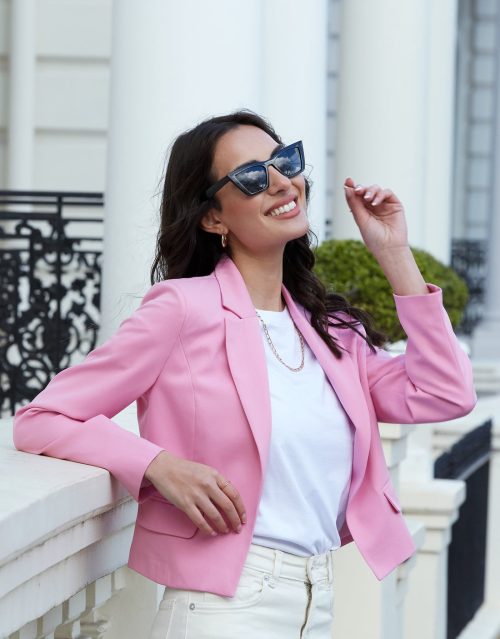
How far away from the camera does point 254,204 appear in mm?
2910

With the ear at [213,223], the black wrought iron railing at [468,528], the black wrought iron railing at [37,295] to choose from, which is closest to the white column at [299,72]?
the black wrought iron railing at [37,295]

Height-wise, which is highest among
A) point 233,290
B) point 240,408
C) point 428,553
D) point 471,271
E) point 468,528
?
point 471,271

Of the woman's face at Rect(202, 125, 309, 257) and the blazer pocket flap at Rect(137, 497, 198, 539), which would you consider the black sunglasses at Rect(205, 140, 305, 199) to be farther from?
the blazer pocket flap at Rect(137, 497, 198, 539)

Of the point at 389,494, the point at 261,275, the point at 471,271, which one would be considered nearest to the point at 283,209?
the point at 261,275

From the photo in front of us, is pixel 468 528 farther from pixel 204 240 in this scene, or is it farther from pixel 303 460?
pixel 303 460

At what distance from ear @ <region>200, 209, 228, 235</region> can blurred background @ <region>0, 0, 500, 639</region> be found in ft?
1.26

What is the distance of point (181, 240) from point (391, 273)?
46 cm

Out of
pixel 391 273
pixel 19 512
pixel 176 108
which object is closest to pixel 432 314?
pixel 391 273

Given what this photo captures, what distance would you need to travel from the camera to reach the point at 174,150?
9.94 ft

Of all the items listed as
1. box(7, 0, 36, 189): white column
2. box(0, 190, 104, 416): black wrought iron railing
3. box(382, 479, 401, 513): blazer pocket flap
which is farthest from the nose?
box(7, 0, 36, 189): white column

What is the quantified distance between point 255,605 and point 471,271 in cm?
1532

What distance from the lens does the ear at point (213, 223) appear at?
2.99 m

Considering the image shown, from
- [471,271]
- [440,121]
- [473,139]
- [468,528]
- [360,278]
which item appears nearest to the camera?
[360,278]

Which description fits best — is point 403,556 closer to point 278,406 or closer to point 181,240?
point 278,406
